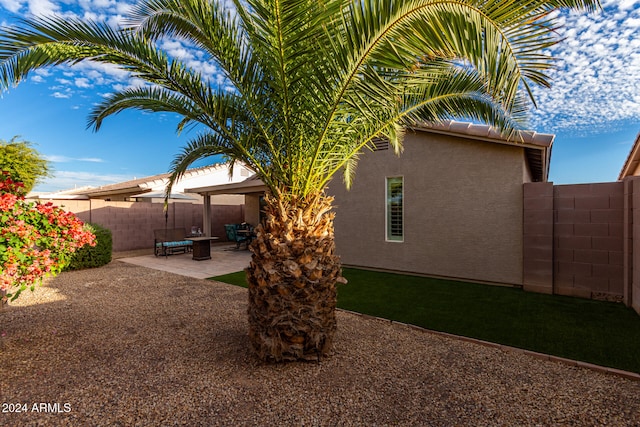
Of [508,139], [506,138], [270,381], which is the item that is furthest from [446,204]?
[270,381]

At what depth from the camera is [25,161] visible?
21.7m

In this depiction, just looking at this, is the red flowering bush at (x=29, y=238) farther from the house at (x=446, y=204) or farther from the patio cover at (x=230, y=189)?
the house at (x=446, y=204)

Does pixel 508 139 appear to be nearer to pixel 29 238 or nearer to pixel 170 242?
pixel 29 238

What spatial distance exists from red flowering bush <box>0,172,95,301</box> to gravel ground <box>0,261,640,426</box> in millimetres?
1256

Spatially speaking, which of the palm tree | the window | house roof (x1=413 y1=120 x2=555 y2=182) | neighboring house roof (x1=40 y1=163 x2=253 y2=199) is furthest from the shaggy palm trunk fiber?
neighboring house roof (x1=40 y1=163 x2=253 y2=199)

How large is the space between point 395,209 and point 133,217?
1368cm

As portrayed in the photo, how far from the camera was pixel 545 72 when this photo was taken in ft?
8.86

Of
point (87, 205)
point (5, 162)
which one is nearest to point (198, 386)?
point (87, 205)

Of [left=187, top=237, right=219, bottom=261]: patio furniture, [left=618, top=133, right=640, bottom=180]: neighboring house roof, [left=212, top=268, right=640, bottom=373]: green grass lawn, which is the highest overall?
[left=618, top=133, right=640, bottom=180]: neighboring house roof

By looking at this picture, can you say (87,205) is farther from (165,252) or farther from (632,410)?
(632,410)

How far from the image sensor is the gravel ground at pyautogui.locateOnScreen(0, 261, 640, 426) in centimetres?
290

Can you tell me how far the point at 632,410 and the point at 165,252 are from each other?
47.2 feet

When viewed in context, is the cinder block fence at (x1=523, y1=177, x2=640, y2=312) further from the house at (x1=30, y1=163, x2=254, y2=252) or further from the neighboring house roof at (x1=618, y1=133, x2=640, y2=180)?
the house at (x1=30, y1=163, x2=254, y2=252)

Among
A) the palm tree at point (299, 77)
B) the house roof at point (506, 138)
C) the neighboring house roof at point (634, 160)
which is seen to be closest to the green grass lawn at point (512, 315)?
the palm tree at point (299, 77)
